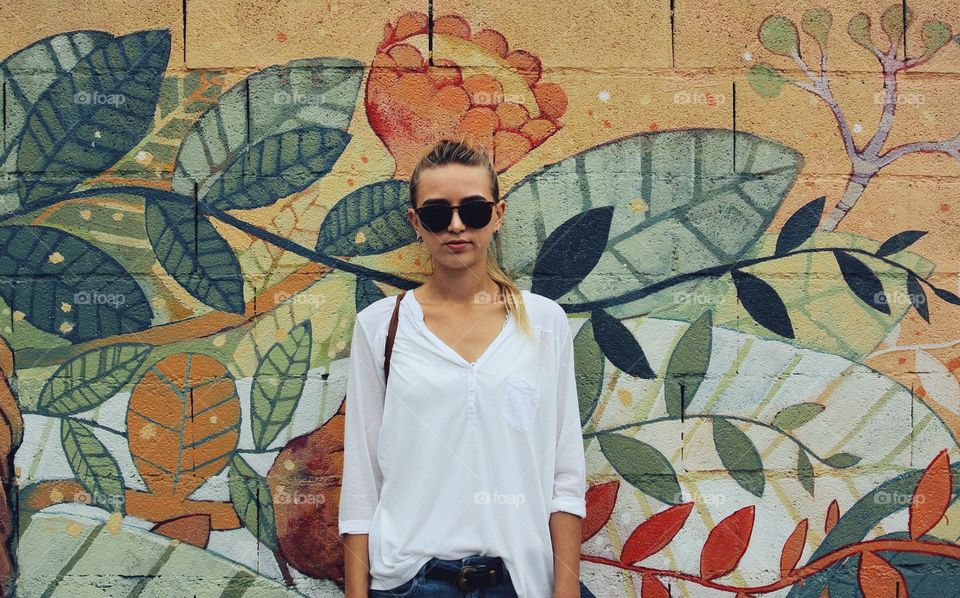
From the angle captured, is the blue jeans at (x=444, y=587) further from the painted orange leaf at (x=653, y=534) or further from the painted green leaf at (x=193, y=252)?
the painted green leaf at (x=193, y=252)

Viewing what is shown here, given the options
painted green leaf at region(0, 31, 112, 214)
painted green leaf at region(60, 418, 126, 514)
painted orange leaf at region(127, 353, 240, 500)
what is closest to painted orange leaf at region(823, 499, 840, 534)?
painted orange leaf at region(127, 353, 240, 500)

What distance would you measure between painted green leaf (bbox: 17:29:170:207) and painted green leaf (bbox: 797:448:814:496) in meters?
2.50

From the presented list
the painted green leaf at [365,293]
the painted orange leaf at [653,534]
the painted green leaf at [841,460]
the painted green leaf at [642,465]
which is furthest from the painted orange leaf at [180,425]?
the painted green leaf at [841,460]

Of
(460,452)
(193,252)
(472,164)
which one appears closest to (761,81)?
(472,164)

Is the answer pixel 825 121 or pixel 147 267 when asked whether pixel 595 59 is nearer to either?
pixel 825 121

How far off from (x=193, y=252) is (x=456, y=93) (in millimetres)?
1040

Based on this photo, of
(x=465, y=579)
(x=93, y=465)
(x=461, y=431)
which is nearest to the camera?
(x=465, y=579)

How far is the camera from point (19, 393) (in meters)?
2.96

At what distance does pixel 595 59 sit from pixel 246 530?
1.99 metres

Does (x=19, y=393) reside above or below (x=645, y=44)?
below

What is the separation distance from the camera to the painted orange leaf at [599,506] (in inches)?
119

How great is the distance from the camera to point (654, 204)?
3.06 metres

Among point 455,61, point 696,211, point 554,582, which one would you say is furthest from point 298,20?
point 554,582

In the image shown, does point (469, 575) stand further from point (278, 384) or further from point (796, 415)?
point (796, 415)
